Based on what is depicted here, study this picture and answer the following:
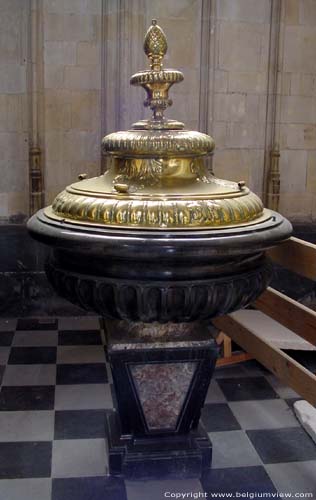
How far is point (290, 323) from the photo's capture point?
2.83m

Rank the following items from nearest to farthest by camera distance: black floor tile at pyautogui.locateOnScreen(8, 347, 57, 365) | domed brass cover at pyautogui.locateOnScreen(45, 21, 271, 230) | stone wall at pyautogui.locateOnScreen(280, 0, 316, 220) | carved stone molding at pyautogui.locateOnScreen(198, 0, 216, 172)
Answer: domed brass cover at pyautogui.locateOnScreen(45, 21, 271, 230)
black floor tile at pyautogui.locateOnScreen(8, 347, 57, 365)
carved stone molding at pyautogui.locateOnScreen(198, 0, 216, 172)
stone wall at pyautogui.locateOnScreen(280, 0, 316, 220)

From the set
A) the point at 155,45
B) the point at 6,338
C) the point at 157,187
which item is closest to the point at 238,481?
the point at 157,187

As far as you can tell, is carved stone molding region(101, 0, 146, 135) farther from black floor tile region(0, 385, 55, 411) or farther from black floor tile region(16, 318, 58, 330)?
black floor tile region(0, 385, 55, 411)

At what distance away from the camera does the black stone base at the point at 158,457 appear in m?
2.52

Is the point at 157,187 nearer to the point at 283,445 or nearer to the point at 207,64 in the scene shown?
the point at 283,445

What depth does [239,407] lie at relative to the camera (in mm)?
3223

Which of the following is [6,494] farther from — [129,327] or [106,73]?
[106,73]

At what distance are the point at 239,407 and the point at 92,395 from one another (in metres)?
0.75

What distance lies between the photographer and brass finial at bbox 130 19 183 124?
246cm

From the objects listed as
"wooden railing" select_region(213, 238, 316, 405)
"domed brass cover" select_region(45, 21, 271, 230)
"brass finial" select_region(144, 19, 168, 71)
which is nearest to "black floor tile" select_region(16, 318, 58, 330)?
"wooden railing" select_region(213, 238, 316, 405)

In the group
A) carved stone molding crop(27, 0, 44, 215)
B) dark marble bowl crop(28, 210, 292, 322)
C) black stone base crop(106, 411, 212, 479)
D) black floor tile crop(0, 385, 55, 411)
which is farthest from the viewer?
carved stone molding crop(27, 0, 44, 215)

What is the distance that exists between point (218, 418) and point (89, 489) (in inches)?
33.6

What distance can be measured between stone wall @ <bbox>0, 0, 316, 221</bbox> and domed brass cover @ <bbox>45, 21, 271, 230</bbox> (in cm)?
197

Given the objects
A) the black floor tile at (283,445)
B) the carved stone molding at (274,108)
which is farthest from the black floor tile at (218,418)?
the carved stone molding at (274,108)
